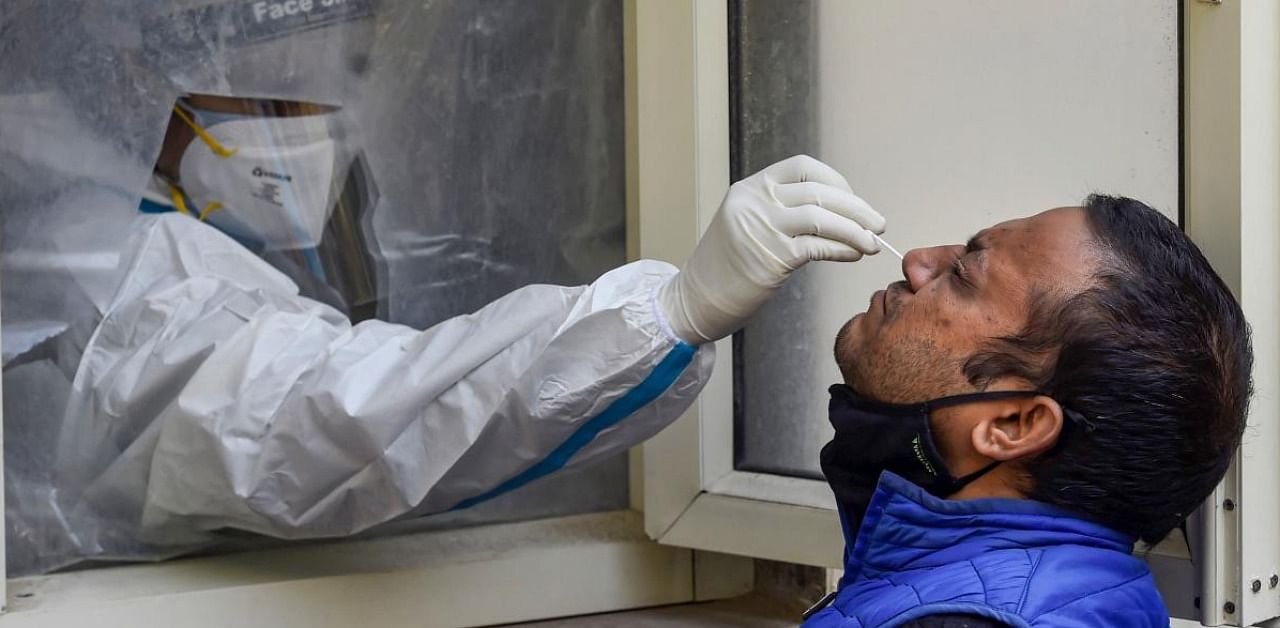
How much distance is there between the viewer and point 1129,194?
123 centimetres

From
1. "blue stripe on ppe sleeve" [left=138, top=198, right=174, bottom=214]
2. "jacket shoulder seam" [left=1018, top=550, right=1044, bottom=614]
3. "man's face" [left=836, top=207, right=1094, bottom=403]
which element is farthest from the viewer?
"blue stripe on ppe sleeve" [left=138, top=198, right=174, bottom=214]

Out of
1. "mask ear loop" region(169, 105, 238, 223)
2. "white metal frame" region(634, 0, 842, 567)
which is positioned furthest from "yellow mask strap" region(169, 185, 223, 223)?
"white metal frame" region(634, 0, 842, 567)

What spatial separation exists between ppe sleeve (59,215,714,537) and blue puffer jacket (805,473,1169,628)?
0.90 feet

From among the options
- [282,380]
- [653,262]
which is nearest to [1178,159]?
[653,262]

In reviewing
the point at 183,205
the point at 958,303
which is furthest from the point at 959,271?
the point at 183,205

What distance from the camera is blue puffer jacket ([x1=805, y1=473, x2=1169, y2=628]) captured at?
0.96 meters

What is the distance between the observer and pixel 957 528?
102 cm

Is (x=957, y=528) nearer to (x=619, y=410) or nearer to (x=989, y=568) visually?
(x=989, y=568)

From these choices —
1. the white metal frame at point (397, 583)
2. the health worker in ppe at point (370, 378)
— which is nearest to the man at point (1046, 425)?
the health worker in ppe at point (370, 378)

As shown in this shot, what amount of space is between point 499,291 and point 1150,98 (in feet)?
3.02

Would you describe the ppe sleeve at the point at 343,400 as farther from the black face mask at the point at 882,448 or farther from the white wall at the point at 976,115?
the white wall at the point at 976,115

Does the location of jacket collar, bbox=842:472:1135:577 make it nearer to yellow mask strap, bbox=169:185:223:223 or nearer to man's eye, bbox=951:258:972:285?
man's eye, bbox=951:258:972:285

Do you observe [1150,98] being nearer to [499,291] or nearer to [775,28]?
[775,28]

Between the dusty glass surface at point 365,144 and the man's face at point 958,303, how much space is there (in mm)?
777
